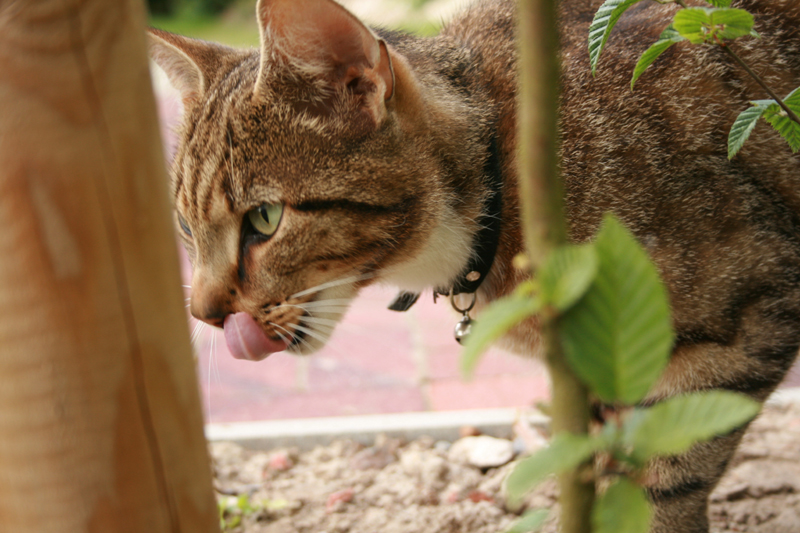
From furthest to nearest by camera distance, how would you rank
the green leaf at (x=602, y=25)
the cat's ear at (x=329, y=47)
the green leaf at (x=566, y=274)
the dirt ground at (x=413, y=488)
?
the dirt ground at (x=413, y=488) < the cat's ear at (x=329, y=47) < the green leaf at (x=602, y=25) < the green leaf at (x=566, y=274)

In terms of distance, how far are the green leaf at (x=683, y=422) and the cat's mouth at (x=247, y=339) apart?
1.04 m

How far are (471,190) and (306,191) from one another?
432 mm

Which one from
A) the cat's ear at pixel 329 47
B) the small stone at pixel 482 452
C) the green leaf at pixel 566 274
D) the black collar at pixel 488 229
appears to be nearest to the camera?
the green leaf at pixel 566 274

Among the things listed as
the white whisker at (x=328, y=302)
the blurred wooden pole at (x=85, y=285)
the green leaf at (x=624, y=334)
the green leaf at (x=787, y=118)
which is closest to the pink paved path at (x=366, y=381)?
the white whisker at (x=328, y=302)

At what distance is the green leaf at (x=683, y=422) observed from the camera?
495 mm

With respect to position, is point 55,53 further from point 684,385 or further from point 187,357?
point 684,385

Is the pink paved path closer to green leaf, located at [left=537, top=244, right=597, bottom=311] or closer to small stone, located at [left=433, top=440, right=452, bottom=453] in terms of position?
small stone, located at [left=433, top=440, right=452, bottom=453]

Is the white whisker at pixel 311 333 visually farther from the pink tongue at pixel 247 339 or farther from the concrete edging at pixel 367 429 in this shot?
the concrete edging at pixel 367 429

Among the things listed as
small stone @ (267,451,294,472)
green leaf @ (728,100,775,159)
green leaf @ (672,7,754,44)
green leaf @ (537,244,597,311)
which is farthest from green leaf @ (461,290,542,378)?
small stone @ (267,451,294,472)

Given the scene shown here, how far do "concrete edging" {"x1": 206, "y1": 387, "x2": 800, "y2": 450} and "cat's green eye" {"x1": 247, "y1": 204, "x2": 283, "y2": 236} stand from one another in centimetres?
114

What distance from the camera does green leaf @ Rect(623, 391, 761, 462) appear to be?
495 millimetres

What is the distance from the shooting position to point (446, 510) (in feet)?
6.09

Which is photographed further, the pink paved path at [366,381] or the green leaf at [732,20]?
the pink paved path at [366,381]

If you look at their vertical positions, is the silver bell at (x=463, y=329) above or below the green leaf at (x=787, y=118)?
below
